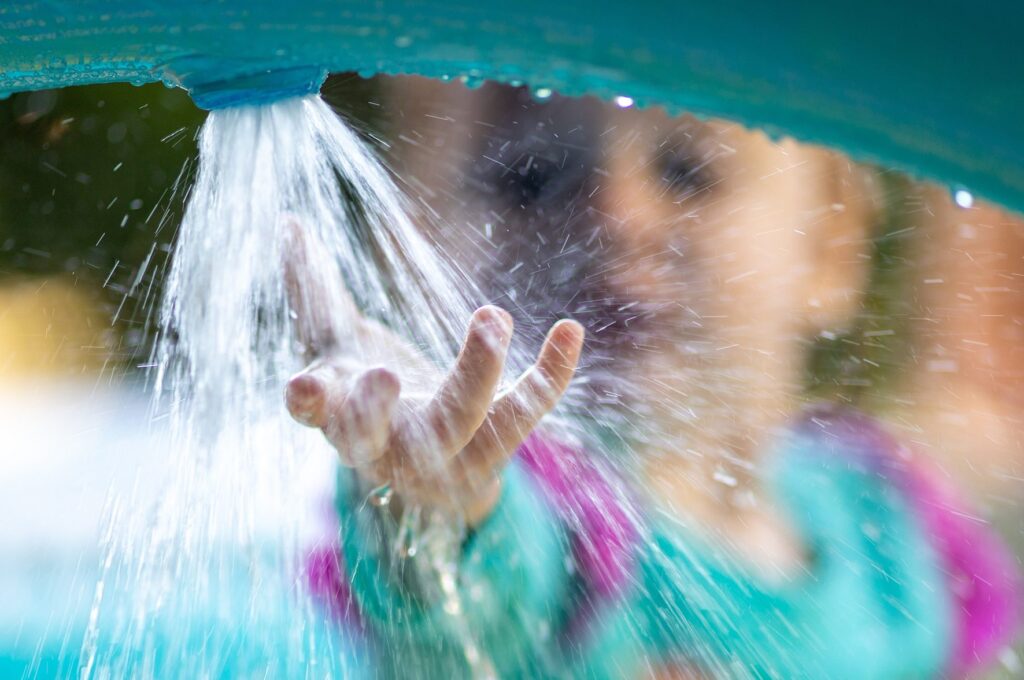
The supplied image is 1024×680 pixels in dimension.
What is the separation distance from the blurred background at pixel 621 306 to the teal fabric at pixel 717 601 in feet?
0.83

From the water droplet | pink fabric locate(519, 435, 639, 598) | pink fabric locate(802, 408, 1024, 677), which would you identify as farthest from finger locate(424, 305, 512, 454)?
pink fabric locate(802, 408, 1024, 677)

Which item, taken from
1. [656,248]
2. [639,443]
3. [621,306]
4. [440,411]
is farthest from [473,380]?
[656,248]

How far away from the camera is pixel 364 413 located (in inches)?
32.2

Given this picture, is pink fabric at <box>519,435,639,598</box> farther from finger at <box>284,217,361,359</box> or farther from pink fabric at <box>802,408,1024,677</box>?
pink fabric at <box>802,408,1024,677</box>

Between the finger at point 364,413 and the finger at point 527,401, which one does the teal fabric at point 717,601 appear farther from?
the finger at point 364,413

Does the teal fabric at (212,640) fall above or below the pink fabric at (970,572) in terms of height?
above

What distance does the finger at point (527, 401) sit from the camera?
97cm

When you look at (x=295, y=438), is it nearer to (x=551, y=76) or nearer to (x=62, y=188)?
(x=551, y=76)

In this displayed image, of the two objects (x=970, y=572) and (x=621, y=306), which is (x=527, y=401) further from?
(x=970, y=572)

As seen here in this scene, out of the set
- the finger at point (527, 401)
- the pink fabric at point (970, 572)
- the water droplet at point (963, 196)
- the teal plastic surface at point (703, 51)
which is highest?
the teal plastic surface at point (703, 51)

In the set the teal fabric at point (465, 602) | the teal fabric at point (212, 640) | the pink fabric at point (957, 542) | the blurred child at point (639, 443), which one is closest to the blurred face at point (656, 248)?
the blurred child at point (639, 443)

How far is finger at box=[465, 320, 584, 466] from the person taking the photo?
3.19 feet

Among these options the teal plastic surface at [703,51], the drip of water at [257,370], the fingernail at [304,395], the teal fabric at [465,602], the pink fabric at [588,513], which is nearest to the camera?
the teal plastic surface at [703,51]

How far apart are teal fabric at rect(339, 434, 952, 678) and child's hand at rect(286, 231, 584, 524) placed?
9cm
